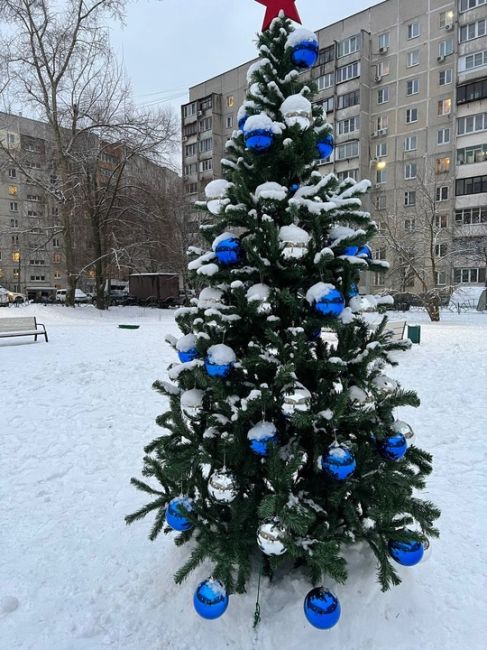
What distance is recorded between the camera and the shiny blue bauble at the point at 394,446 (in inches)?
89.9

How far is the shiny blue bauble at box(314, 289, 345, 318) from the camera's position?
209cm

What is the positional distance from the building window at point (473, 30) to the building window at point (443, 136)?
7.03 metres

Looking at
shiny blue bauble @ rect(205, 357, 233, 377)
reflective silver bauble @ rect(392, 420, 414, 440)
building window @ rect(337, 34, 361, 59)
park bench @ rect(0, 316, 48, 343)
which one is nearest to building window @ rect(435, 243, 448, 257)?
park bench @ rect(0, 316, 48, 343)

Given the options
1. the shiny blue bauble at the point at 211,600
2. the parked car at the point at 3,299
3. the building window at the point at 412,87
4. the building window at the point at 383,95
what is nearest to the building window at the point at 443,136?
the building window at the point at 412,87

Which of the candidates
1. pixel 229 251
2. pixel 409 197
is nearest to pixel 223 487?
pixel 229 251

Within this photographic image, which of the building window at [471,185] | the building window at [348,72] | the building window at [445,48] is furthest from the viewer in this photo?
the building window at [348,72]

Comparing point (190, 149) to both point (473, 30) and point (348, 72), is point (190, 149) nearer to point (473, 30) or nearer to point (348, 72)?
point (348, 72)

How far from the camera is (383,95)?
4350cm

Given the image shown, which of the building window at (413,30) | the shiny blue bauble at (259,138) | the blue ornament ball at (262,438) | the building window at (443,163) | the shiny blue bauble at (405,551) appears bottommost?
the shiny blue bauble at (405,551)

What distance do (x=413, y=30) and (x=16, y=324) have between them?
4574 cm

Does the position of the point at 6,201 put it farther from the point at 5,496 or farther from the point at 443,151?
the point at 5,496

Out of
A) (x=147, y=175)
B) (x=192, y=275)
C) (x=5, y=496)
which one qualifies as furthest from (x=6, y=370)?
(x=147, y=175)

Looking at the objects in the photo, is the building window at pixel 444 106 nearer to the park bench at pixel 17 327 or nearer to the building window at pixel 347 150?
the building window at pixel 347 150

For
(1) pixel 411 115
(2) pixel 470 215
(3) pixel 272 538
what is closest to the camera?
(3) pixel 272 538
